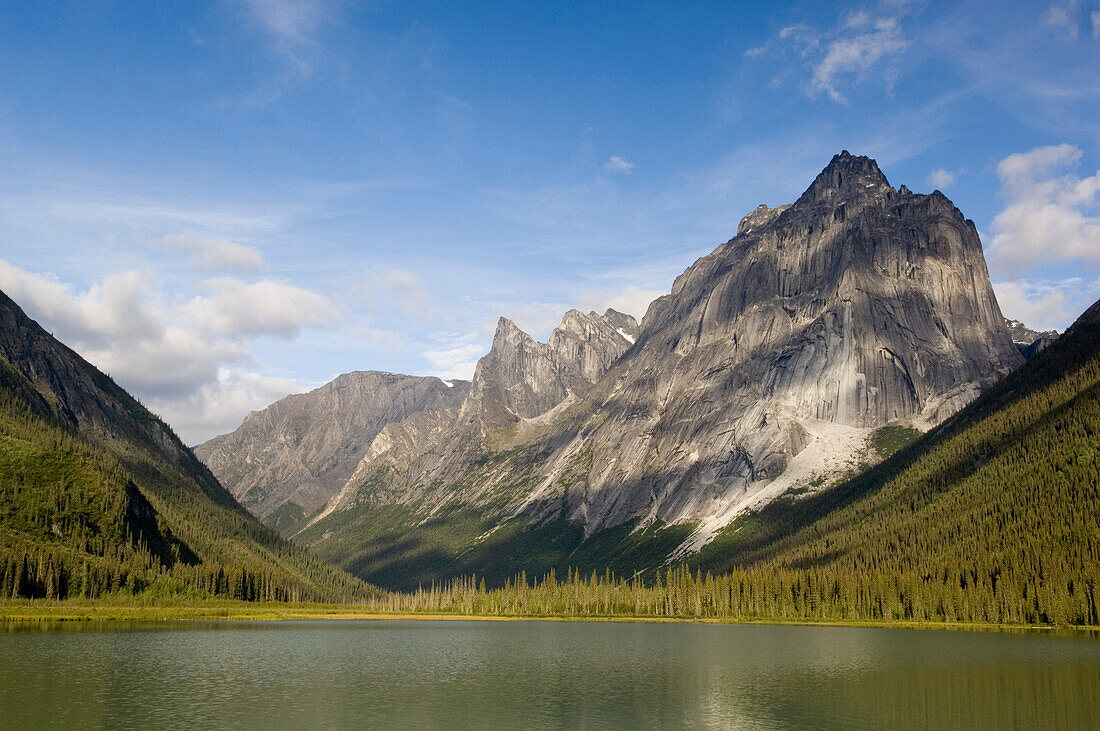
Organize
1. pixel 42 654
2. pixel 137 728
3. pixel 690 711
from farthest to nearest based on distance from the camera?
pixel 42 654
pixel 690 711
pixel 137 728

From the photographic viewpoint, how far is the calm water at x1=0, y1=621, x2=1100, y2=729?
5922 cm

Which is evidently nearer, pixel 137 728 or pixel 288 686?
pixel 137 728

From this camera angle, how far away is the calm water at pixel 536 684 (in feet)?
194

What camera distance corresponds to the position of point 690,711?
65.3m

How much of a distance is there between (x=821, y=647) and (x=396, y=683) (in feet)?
246

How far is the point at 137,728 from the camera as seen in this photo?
52.1 meters

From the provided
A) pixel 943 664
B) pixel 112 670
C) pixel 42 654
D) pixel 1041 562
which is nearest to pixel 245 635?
pixel 42 654

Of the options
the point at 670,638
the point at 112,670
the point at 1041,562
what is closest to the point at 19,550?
the point at 112,670

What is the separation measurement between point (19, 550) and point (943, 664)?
18169 cm

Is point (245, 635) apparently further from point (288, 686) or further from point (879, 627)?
point (879, 627)

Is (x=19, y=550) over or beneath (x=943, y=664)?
over

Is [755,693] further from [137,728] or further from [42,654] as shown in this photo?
[42,654]

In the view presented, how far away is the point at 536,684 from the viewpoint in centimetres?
7975

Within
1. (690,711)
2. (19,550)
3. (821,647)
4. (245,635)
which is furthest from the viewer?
(19,550)
